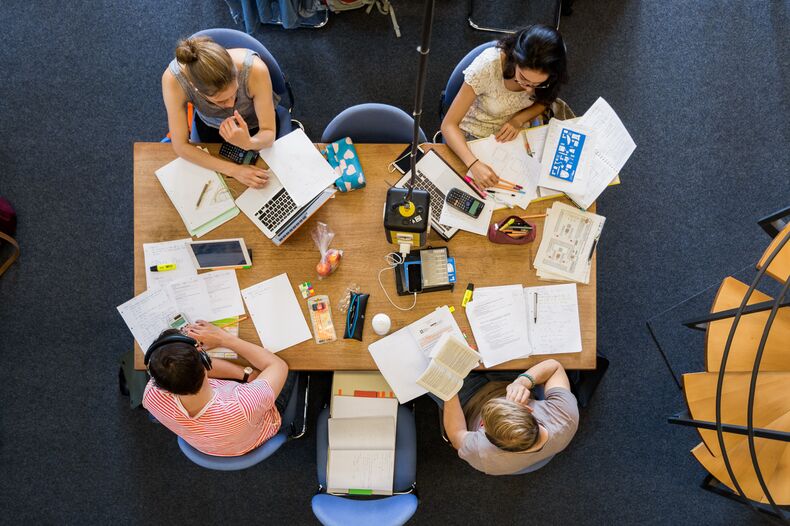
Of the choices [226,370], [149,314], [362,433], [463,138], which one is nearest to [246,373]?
[226,370]

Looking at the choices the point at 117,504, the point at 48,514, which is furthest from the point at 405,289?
the point at 48,514

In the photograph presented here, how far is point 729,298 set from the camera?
2.24 meters

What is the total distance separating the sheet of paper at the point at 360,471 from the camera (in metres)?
2.16

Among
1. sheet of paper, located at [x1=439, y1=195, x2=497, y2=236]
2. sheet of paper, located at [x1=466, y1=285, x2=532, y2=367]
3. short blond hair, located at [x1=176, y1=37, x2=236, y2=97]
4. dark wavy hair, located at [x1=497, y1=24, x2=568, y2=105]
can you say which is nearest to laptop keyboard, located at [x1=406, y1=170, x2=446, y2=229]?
sheet of paper, located at [x1=439, y1=195, x2=497, y2=236]

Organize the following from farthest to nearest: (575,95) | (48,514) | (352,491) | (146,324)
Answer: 1. (575,95)
2. (48,514)
3. (352,491)
4. (146,324)

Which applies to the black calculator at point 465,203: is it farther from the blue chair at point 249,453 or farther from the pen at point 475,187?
the blue chair at point 249,453

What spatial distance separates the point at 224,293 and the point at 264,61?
95 cm

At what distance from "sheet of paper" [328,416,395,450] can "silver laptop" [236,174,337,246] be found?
0.77 m

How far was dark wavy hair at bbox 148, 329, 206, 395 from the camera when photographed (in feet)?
5.48

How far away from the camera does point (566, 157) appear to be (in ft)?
6.81

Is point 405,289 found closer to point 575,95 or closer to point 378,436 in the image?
point 378,436

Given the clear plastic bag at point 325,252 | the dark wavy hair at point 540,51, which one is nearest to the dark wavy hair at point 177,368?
the clear plastic bag at point 325,252

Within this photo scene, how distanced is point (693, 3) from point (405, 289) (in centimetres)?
241

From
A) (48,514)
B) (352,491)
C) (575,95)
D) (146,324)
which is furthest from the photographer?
(575,95)
